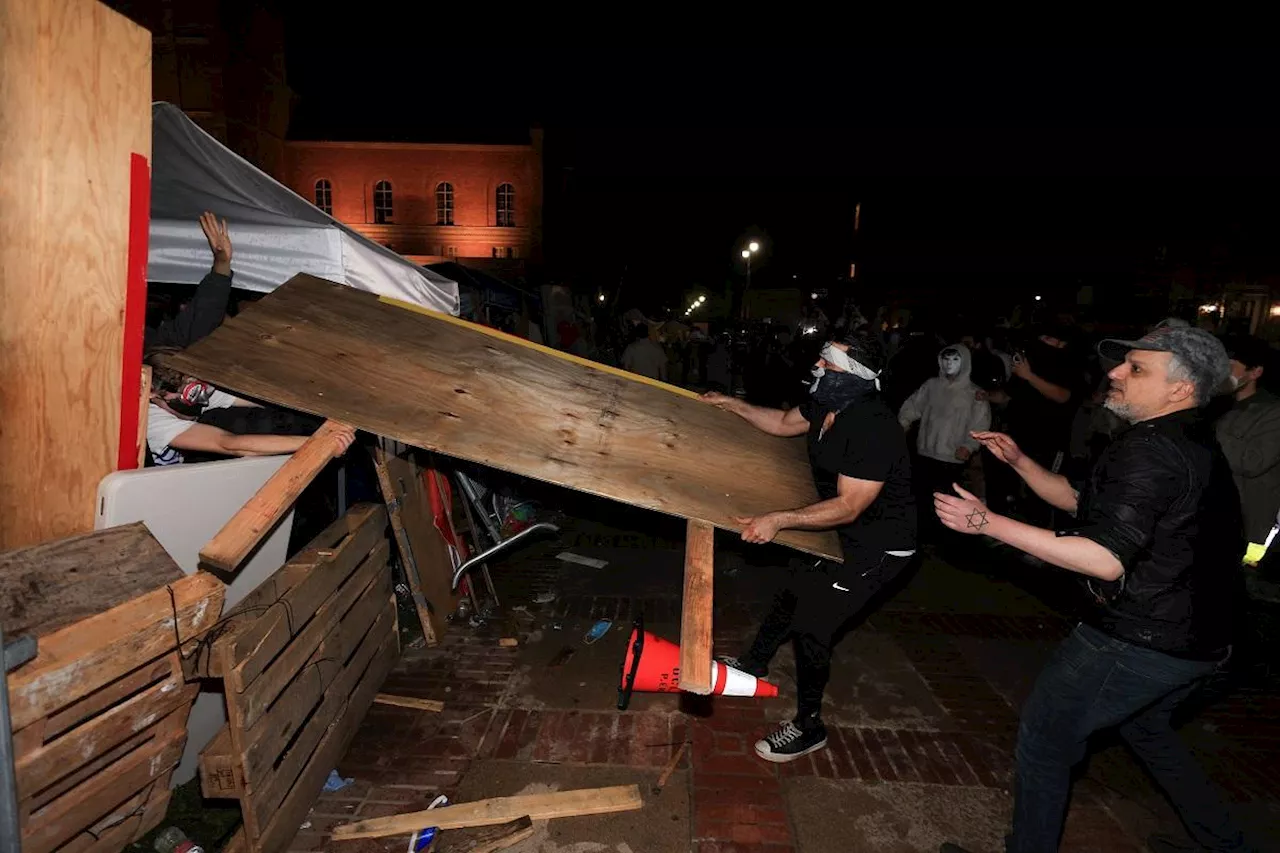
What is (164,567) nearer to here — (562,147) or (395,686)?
(395,686)

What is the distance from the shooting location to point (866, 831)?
2967 mm

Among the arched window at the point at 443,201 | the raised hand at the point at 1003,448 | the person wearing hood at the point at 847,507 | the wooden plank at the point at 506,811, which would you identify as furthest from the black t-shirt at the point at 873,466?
the arched window at the point at 443,201

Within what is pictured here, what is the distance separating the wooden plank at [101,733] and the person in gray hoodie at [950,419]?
6077mm

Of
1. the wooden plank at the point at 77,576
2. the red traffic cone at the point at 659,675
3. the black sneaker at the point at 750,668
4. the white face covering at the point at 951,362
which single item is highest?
the white face covering at the point at 951,362

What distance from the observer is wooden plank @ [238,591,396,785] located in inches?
95.6

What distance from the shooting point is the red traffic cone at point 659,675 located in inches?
142

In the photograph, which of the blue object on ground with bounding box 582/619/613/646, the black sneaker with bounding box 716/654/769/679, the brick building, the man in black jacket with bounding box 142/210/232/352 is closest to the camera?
the man in black jacket with bounding box 142/210/232/352

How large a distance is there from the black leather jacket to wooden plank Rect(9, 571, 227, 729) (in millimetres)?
3116

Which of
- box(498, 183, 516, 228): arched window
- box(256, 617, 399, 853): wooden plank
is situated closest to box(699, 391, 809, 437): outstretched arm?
box(256, 617, 399, 853): wooden plank

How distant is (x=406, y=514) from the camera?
13.7 feet

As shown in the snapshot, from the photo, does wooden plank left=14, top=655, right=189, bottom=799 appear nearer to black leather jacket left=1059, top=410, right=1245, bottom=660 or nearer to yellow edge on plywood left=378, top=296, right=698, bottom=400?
yellow edge on plywood left=378, top=296, right=698, bottom=400

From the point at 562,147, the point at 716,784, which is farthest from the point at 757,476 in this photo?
the point at 562,147

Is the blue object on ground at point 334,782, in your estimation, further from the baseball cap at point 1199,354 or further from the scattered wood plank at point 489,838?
the baseball cap at point 1199,354

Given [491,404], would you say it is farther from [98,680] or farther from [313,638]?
[98,680]
